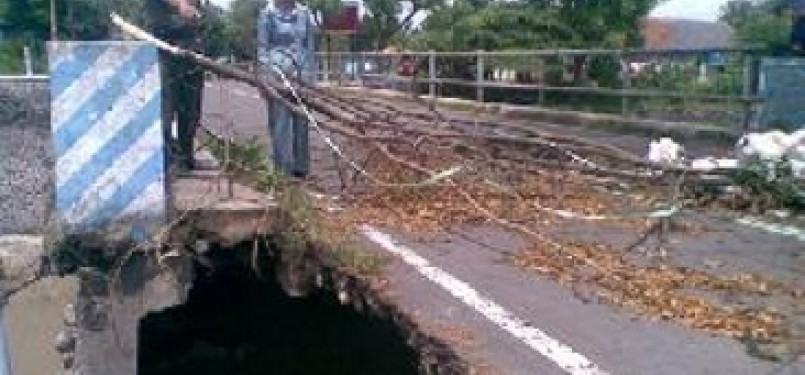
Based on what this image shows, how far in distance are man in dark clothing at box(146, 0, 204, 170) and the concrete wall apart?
4.22ft

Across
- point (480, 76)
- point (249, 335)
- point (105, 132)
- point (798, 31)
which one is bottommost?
point (249, 335)

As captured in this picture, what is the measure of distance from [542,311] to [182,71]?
3.88 m

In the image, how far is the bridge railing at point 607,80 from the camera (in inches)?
564

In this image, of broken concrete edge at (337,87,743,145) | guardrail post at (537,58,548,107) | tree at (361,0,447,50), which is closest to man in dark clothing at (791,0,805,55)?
broken concrete edge at (337,87,743,145)

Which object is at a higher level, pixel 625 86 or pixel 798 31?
pixel 798 31

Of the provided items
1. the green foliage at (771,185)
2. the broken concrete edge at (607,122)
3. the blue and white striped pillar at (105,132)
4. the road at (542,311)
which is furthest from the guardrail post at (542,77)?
the blue and white striped pillar at (105,132)

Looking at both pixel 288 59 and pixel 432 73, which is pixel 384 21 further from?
pixel 288 59

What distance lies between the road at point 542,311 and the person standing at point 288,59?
1.80m

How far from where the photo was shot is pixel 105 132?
586cm

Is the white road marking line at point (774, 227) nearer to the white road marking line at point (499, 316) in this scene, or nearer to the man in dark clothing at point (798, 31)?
the white road marking line at point (499, 316)

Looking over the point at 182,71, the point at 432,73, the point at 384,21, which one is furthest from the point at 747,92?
the point at 384,21

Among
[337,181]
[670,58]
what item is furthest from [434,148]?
[670,58]

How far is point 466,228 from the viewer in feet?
23.8

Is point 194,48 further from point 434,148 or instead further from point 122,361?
point 122,361
